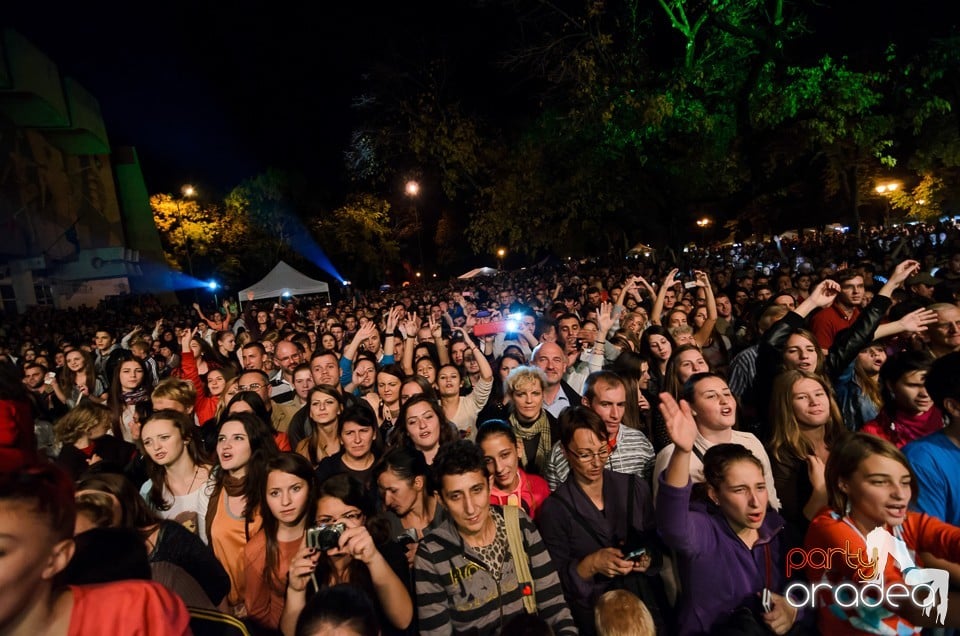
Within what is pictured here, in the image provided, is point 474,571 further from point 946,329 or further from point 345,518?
point 946,329

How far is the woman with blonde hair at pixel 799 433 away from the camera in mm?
3188

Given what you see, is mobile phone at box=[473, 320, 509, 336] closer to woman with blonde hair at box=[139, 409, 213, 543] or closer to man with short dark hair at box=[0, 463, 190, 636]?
woman with blonde hair at box=[139, 409, 213, 543]

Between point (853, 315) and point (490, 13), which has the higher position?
point (490, 13)

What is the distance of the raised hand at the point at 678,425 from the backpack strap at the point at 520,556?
87cm

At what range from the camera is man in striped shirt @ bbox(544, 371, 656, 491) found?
3.63 meters

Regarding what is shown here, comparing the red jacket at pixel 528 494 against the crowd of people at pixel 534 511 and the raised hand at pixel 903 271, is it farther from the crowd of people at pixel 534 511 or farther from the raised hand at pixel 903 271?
the raised hand at pixel 903 271

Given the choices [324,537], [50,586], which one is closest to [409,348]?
[324,537]

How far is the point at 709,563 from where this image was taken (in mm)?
2439

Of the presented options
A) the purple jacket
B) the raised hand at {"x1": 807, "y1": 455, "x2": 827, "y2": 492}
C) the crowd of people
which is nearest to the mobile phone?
the crowd of people

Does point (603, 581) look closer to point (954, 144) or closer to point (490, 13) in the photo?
point (490, 13)

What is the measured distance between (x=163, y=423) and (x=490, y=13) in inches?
785

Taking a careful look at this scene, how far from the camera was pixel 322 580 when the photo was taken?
101 inches

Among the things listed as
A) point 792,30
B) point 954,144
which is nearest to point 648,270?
point 792,30
